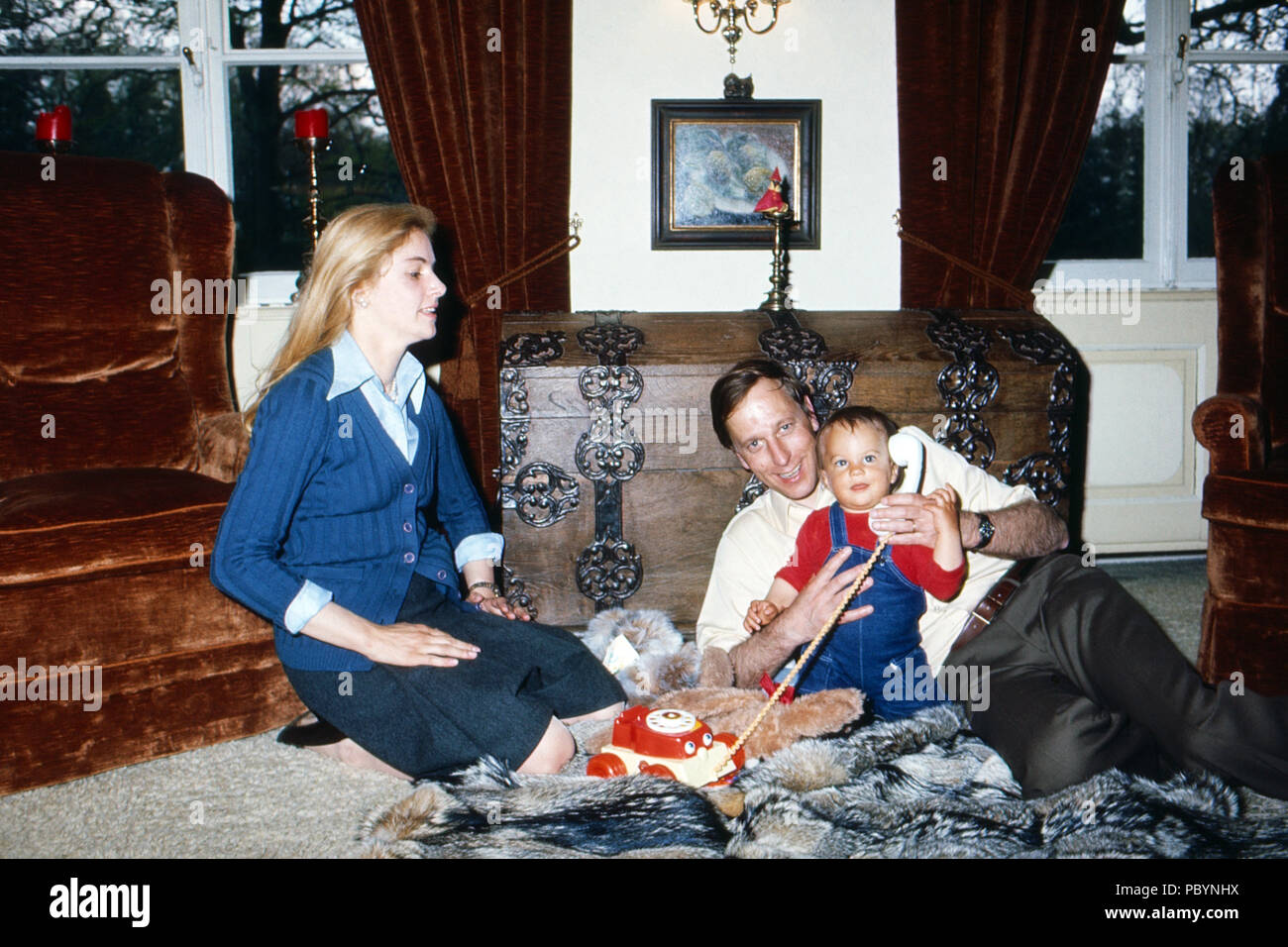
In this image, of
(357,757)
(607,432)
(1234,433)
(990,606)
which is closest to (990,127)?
(1234,433)

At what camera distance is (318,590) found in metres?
1.62

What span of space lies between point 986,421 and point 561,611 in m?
1.21

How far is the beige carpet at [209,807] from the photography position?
155cm

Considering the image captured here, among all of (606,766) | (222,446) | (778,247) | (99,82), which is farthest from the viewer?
(99,82)

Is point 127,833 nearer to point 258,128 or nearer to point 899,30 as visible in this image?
point 258,128

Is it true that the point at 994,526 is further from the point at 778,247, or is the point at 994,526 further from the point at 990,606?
the point at 778,247

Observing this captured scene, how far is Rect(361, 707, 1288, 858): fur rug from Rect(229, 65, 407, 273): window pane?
2530mm

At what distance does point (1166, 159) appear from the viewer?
3604 mm

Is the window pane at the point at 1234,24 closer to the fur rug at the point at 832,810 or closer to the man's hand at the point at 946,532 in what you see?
the man's hand at the point at 946,532

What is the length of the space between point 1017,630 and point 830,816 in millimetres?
565

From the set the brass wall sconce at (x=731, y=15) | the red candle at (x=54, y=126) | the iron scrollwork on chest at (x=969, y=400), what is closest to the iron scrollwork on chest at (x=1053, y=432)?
the iron scrollwork on chest at (x=969, y=400)

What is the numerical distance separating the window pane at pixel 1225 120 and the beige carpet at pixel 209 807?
3.68 m

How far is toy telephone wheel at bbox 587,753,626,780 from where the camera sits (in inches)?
65.7
